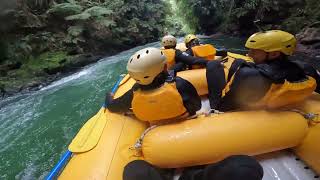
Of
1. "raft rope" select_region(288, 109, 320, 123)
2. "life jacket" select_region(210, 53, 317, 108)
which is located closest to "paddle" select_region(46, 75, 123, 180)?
"life jacket" select_region(210, 53, 317, 108)

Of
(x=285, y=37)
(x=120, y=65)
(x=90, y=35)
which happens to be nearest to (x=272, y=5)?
(x=120, y=65)

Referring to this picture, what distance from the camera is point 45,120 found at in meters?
6.06

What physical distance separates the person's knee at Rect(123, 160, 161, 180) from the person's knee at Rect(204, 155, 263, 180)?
392mm

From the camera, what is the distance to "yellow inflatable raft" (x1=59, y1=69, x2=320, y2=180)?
203cm

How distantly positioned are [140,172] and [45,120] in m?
4.70

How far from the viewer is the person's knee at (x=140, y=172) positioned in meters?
1.88

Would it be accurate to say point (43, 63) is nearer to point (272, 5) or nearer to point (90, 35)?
point (90, 35)

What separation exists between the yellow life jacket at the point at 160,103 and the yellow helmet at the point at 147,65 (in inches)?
4.0

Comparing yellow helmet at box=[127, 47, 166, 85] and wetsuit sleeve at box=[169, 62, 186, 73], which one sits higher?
yellow helmet at box=[127, 47, 166, 85]

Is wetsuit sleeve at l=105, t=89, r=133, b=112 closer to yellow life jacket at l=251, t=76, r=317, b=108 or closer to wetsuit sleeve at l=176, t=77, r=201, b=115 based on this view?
wetsuit sleeve at l=176, t=77, r=201, b=115

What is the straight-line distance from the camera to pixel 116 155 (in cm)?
226

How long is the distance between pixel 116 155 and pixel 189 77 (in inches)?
70.0

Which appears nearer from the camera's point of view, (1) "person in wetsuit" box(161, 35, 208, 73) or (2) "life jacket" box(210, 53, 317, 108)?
(2) "life jacket" box(210, 53, 317, 108)

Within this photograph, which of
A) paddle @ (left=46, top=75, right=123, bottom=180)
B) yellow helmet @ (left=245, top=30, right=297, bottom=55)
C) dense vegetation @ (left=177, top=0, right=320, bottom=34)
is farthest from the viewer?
dense vegetation @ (left=177, top=0, right=320, bottom=34)
